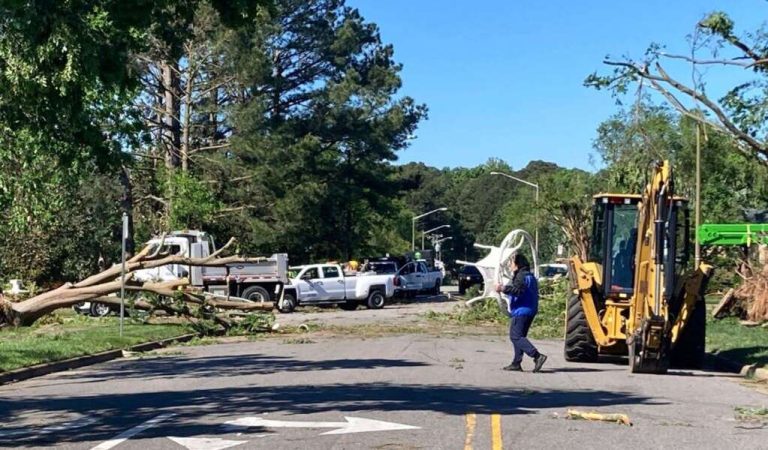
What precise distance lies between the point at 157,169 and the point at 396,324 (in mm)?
22926

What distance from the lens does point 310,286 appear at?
40031 mm

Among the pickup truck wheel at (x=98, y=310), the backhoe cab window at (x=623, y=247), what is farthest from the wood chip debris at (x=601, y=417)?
the pickup truck wheel at (x=98, y=310)

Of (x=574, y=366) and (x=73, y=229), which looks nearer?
(x=574, y=366)

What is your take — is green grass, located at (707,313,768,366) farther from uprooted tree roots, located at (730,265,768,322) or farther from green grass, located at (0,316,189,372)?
green grass, located at (0,316,189,372)

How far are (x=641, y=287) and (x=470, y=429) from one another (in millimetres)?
7164

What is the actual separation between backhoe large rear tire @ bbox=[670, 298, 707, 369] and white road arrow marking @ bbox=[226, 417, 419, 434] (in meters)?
8.89

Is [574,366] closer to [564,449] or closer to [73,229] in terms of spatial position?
[564,449]

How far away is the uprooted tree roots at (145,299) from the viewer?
23328mm

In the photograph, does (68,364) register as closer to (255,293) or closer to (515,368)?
(515,368)

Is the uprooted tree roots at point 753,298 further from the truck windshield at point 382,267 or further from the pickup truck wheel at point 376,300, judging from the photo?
the truck windshield at point 382,267

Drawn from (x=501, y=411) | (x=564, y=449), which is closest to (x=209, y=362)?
(x=501, y=411)

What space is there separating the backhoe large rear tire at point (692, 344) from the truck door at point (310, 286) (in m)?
23.7

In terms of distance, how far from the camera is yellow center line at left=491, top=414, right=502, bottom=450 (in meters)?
8.84

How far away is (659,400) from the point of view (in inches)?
488
